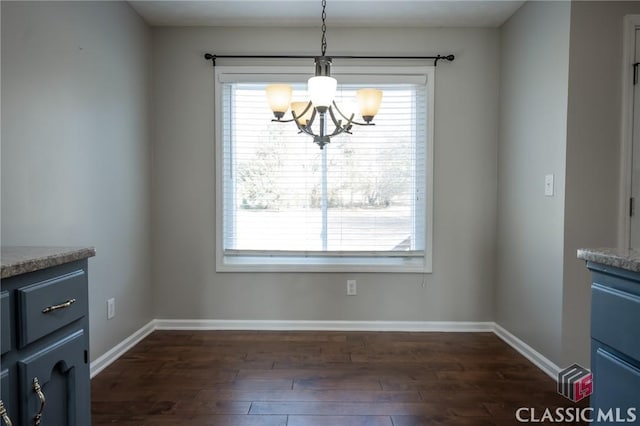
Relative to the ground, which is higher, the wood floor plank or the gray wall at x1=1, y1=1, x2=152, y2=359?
the gray wall at x1=1, y1=1, x2=152, y2=359

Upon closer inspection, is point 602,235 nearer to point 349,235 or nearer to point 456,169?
point 456,169

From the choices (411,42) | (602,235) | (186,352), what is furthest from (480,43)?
(186,352)

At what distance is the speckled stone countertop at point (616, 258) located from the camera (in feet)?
3.35

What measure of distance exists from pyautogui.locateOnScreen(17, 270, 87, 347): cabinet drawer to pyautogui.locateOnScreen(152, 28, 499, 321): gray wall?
174 cm

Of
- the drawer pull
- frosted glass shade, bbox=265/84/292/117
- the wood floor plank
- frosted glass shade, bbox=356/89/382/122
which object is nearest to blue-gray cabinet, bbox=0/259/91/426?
the drawer pull

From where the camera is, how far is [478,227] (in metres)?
3.04

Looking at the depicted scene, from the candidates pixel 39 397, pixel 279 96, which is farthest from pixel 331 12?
pixel 39 397

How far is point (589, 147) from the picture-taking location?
7.18ft

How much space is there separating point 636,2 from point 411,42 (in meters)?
1.40

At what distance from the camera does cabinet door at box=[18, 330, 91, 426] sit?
3.65 feet

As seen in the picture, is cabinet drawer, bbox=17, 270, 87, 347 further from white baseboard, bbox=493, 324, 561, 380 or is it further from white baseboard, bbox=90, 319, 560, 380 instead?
white baseboard, bbox=493, 324, 561, 380

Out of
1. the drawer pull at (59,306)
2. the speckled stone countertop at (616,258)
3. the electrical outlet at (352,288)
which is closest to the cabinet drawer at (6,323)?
the drawer pull at (59,306)

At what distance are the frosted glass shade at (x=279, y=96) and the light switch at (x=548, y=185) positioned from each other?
1.73 meters

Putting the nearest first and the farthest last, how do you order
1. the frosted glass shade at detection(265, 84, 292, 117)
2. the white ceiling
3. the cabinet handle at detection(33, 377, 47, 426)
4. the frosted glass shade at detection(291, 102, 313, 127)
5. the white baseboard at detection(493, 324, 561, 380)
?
1. the cabinet handle at detection(33, 377, 47, 426)
2. the frosted glass shade at detection(265, 84, 292, 117)
3. the frosted glass shade at detection(291, 102, 313, 127)
4. the white baseboard at detection(493, 324, 561, 380)
5. the white ceiling
